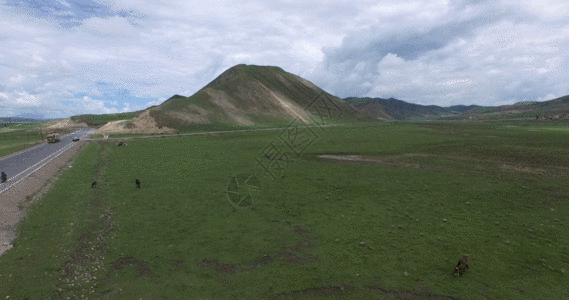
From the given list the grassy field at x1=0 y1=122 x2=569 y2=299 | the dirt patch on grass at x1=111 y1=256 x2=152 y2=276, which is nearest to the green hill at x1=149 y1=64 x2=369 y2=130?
the grassy field at x1=0 y1=122 x2=569 y2=299

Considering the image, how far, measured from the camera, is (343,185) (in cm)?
2605

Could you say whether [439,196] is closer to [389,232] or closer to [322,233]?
[389,232]

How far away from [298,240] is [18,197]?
22.6m

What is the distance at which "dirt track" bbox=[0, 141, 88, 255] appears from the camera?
49.6 feet

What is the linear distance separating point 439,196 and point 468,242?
8627 mm

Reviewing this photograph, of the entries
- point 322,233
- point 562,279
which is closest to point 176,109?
point 322,233

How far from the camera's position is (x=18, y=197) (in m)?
21.1

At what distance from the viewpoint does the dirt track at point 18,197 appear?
1512 centimetres

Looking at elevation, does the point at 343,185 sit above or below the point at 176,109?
below

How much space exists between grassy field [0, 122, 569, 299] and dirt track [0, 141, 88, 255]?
606mm

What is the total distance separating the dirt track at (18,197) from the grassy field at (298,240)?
23.9 inches

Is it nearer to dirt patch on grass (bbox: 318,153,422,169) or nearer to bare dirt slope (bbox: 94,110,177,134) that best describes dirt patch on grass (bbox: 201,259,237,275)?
dirt patch on grass (bbox: 318,153,422,169)

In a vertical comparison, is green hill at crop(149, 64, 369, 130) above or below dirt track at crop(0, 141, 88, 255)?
above

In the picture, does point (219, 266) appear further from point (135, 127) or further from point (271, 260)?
point (135, 127)
